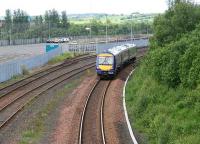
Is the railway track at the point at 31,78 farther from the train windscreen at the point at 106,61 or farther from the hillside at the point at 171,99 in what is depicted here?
the hillside at the point at 171,99

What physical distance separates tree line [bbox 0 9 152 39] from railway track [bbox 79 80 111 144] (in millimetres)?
86764

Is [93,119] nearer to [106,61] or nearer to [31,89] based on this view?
[31,89]

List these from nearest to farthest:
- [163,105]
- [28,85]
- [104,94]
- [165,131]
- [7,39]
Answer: [165,131] → [163,105] → [104,94] → [28,85] → [7,39]

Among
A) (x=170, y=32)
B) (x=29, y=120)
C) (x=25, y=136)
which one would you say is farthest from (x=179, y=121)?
(x=170, y=32)

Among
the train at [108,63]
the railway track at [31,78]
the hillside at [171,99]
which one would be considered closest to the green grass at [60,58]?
the railway track at [31,78]

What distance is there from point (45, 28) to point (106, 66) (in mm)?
94456

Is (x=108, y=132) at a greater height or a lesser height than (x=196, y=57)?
lesser

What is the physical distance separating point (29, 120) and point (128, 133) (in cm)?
700

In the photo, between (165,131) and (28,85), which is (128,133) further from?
(28,85)

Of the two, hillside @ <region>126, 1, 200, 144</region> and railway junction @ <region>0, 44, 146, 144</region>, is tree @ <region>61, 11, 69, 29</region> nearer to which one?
railway junction @ <region>0, 44, 146, 144</region>

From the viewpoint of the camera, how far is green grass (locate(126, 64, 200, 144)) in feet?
71.3

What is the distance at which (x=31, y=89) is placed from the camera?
4100 centimetres

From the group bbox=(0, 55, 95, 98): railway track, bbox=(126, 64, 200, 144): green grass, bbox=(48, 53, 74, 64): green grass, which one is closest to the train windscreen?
bbox=(0, 55, 95, 98): railway track

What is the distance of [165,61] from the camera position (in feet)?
101
